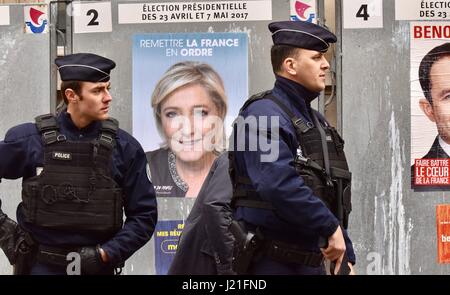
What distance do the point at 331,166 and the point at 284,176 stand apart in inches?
20.2

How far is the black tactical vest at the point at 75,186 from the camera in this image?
5.14 meters

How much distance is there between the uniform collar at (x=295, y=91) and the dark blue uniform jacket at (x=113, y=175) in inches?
35.7

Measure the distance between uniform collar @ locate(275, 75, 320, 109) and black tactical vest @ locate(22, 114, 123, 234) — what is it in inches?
39.3

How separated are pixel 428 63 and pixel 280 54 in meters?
2.21

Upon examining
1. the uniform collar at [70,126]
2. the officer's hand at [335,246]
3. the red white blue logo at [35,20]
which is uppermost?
the red white blue logo at [35,20]

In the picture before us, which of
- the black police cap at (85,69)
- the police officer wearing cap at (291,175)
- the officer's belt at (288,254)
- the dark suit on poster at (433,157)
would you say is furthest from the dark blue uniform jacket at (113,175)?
the dark suit on poster at (433,157)

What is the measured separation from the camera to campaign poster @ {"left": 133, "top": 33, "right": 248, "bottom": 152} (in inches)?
284

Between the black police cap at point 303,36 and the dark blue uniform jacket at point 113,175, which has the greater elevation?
the black police cap at point 303,36

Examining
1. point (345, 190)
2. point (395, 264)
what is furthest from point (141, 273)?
point (345, 190)

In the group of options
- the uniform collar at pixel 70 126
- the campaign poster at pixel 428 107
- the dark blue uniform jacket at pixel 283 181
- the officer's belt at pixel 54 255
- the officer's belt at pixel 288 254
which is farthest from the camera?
the campaign poster at pixel 428 107

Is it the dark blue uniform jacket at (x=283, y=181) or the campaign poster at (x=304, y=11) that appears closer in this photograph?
the dark blue uniform jacket at (x=283, y=181)

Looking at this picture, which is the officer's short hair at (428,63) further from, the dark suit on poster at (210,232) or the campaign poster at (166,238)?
the campaign poster at (166,238)

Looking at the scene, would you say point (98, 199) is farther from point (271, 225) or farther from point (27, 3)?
point (27, 3)

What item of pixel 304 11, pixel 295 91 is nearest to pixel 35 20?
pixel 304 11
